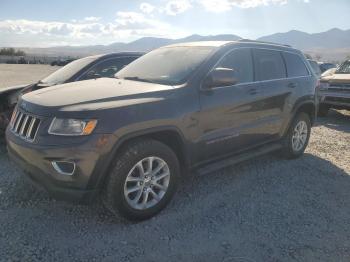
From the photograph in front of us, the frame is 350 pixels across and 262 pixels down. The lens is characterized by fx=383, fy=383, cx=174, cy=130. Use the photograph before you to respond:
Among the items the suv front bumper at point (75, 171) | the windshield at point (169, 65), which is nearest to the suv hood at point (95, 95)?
the windshield at point (169, 65)

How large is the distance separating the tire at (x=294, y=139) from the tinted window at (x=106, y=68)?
3247 millimetres

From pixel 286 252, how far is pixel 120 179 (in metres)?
1.70

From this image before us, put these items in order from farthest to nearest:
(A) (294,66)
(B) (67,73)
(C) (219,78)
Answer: (B) (67,73) → (A) (294,66) → (C) (219,78)

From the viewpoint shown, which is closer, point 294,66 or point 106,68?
point 294,66

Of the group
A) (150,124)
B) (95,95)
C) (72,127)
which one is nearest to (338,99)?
(150,124)

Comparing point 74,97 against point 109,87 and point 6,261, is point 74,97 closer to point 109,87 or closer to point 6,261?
point 109,87

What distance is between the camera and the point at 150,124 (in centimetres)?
380

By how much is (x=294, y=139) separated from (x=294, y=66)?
A: 3.87 ft

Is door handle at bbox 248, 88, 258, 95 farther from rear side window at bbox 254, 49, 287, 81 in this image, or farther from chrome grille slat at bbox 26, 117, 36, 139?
chrome grille slat at bbox 26, 117, 36, 139

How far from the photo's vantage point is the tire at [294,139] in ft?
20.0

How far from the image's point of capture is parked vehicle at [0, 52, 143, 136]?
6.30 metres

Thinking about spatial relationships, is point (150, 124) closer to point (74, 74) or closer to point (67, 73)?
point (74, 74)

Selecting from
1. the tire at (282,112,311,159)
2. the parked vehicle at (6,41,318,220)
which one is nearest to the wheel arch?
the parked vehicle at (6,41,318,220)

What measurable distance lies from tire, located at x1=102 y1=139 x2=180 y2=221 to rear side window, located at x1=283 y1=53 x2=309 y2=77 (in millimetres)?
2919
